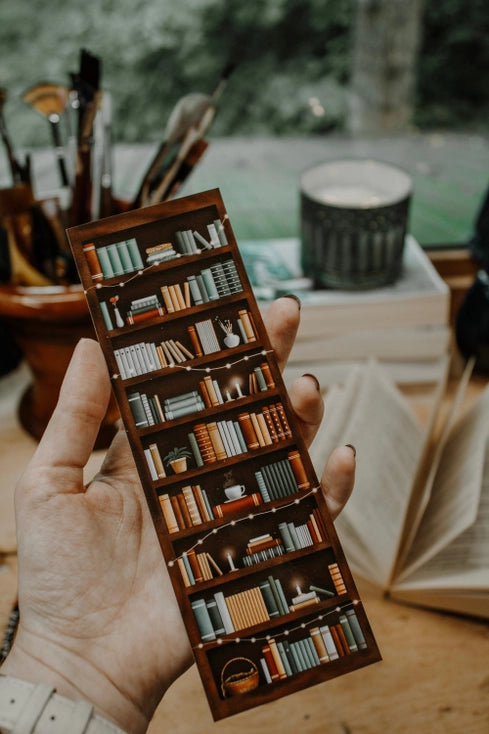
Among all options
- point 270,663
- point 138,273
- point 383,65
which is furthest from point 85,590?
point 383,65

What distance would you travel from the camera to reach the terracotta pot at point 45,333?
0.76 metres

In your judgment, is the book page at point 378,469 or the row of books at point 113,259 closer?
the row of books at point 113,259

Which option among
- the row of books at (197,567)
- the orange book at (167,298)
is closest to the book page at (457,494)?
the row of books at (197,567)

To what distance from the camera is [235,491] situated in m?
0.56

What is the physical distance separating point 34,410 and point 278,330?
0.45 meters

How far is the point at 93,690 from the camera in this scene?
0.57 meters

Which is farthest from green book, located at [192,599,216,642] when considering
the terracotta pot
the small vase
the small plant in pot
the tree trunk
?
the tree trunk

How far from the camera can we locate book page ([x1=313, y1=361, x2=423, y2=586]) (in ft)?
Answer: 2.17

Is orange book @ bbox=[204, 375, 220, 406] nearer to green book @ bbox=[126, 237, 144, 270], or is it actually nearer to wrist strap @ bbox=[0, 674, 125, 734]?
green book @ bbox=[126, 237, 144, 270]

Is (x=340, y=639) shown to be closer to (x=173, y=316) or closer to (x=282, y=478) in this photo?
(x=282, y=478)

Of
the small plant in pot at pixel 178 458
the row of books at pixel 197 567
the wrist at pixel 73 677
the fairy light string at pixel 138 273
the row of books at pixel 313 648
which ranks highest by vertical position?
the fairy light string at pixel 138 273

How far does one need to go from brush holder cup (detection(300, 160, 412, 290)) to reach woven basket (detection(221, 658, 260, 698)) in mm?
560

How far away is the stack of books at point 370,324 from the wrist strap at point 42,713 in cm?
51

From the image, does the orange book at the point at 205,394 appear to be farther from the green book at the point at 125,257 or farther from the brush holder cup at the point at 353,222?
the brush holder cup at the point at 353,222
